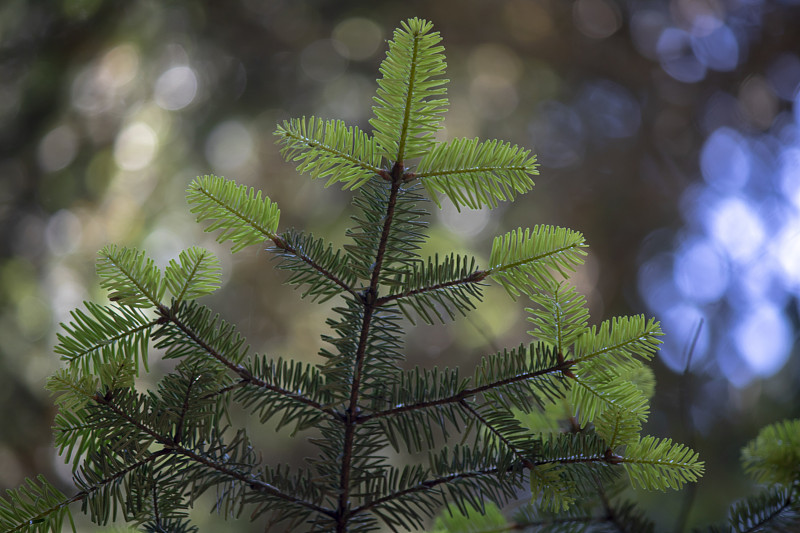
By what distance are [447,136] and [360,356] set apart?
5.61ft

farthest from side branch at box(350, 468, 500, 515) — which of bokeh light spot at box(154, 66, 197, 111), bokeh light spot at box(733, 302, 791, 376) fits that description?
bokeh light spot at box(154, 66, 197, 111)

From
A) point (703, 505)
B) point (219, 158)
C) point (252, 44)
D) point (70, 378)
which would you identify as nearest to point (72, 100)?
point (219, 158)

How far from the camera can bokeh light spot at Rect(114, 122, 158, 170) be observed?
1.69m

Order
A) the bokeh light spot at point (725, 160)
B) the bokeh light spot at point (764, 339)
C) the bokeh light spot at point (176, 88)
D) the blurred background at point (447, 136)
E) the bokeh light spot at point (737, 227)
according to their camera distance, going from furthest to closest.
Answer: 1. the bokeh light spot at point (176, 88)
2. the bokeh light spot at point (725, 160)
3. the blurred background at point (447, 136)
4. the bokeh light spot at point (737, 227)
5. the bokeh light spot at point (764, 339)

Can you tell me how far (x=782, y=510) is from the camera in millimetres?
507

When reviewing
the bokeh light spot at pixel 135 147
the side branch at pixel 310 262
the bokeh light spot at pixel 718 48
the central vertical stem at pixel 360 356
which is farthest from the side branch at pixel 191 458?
the bokeh light spot at pixel 718 48

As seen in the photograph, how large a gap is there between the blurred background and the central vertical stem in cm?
91

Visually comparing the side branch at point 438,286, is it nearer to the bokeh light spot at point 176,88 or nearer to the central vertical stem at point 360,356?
the central vertical stem at point 360,356

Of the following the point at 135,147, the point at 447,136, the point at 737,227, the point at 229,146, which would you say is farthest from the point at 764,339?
the point at 135,147

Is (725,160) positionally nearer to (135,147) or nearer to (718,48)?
(718,48)

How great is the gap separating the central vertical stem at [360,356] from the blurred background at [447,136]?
2.97 feet

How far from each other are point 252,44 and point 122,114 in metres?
0.50

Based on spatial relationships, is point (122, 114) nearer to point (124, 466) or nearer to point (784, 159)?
point (124, 466)

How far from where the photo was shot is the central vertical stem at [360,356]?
39cm
